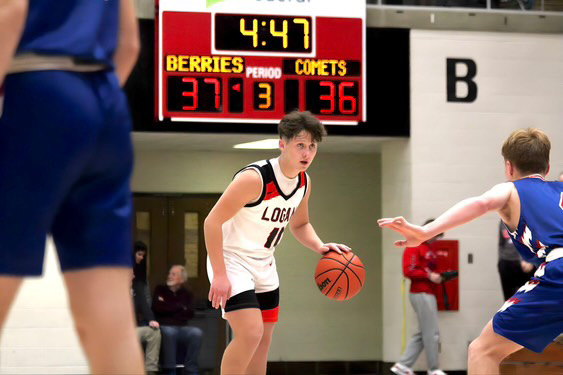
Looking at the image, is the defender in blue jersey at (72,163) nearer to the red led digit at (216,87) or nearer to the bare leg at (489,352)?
Result: the bare leg at (489,352)

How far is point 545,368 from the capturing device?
9586 mm

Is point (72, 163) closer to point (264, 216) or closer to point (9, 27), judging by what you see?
point (9, 27)

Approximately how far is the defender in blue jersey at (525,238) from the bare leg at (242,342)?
36.0 inches

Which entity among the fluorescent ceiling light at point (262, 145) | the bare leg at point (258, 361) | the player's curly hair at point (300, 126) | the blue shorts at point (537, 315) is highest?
the fluorescent ceiling light at point (262, 145)

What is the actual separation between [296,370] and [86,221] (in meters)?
10.8

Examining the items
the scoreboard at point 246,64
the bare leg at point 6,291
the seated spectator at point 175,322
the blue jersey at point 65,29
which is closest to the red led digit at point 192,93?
the scoreboard at point 246,64

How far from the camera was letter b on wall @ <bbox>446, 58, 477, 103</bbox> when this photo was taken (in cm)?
1068

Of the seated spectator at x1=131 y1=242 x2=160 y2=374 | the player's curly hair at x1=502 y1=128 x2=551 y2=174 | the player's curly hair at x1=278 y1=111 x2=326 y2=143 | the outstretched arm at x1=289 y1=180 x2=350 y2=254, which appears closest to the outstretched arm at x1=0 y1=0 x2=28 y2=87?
the player's curly hair at x1=502 y1=128 x2=551 y2=174

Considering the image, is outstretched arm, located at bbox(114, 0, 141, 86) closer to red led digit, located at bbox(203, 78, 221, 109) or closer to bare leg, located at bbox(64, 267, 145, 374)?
bare leg, located at bbox(64, 267, 145, 374)

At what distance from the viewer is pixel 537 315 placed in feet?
14.0

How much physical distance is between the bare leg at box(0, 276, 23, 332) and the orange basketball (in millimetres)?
3655

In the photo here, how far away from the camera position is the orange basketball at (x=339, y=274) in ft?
18.3

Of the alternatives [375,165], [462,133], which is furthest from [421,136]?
[375,165]

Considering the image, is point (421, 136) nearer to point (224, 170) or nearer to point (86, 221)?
point (224, 170)
